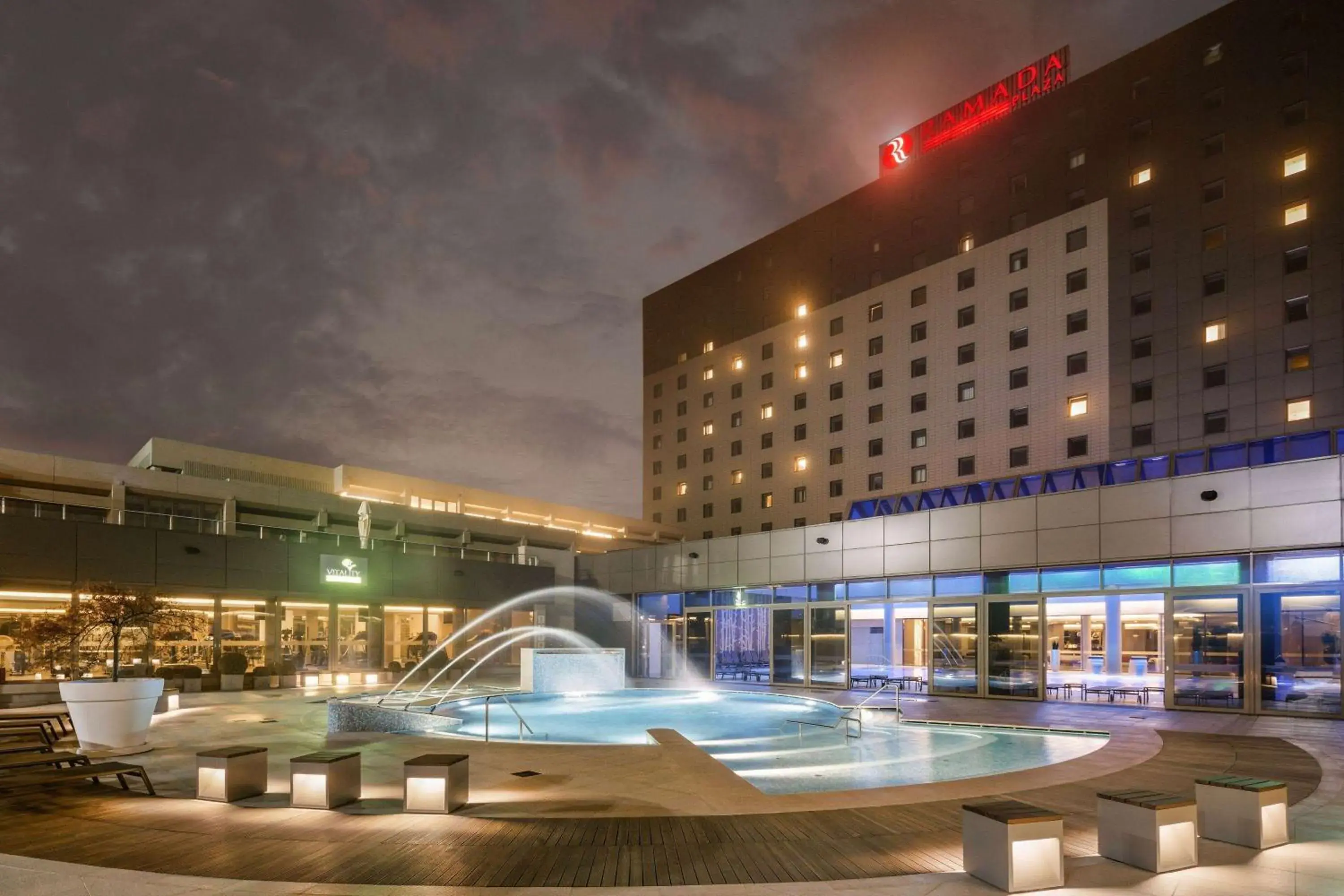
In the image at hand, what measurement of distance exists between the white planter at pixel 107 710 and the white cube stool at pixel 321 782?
5.97 meters

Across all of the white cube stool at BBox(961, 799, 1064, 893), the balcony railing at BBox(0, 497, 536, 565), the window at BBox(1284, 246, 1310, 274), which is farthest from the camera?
the window at BBox(1284, 246, 1310, 274)

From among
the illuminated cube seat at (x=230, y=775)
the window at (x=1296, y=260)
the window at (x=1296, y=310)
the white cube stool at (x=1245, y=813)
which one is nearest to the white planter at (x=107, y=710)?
the illuminated cube seat at (x=230, y=775)

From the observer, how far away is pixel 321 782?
365 inches

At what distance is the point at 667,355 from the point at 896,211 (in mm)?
19383

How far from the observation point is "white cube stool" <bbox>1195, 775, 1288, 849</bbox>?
7.93 metres

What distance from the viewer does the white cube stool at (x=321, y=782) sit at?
9.27m

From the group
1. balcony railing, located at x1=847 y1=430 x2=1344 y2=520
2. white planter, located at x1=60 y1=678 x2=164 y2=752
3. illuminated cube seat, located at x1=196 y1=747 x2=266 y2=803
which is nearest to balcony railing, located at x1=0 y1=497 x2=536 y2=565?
white planter, located at x1=60 y1=678 x2=164 y2=752

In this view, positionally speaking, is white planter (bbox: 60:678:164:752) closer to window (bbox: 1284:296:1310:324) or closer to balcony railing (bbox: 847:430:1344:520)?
balcony railing (bbox: 847:430:1344:520)

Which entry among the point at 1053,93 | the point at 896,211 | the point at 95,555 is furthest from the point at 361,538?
the point at 1053,93

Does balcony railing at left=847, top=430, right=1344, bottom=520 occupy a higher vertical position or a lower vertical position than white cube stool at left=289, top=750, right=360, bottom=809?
higher

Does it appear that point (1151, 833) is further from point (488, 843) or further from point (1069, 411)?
point (1069, 411)

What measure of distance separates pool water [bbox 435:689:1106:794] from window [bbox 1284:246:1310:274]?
20970mm

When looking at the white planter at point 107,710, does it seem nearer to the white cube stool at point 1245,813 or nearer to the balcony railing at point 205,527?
the white cube stool at point 1245,813

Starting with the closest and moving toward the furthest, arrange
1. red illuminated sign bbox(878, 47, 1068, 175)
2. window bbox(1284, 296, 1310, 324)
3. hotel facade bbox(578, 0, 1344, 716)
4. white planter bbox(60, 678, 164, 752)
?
white planter bbox(60, 678, 164, 752) → hotel facade bbox(578, 0, 1344, 716) → window bbox(1284, 296, 1310, 324) → red illuminated sign bbox(878, 47, 1068, 175)
